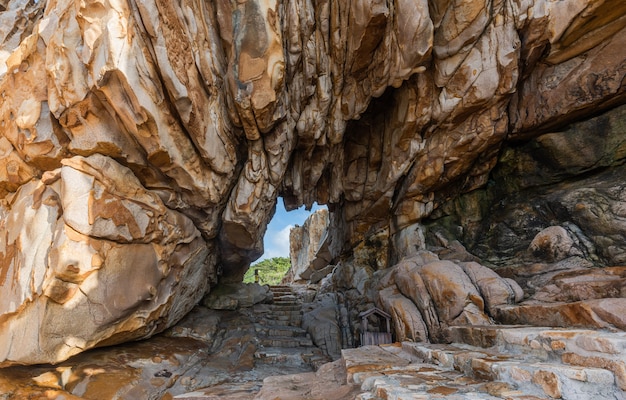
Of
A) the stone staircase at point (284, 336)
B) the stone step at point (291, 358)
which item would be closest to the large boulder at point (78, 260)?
the stone step at point (291, 358)

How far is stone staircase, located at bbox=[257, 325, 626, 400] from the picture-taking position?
289 cm

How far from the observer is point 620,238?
8.32m

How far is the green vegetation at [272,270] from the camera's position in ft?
124

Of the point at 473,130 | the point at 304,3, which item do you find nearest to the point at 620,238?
the point at 473,130

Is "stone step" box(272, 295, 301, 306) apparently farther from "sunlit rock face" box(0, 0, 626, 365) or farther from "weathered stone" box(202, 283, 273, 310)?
"sunlit rock face" box(0, 0, 626, 365)

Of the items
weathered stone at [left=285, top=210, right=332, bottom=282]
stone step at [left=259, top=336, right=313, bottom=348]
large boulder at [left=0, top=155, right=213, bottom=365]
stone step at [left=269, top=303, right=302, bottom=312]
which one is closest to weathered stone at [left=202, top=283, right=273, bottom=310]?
stone step at [left=269, top=303, right=302, bottom=312]

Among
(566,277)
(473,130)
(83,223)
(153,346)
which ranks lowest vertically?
(153,346)

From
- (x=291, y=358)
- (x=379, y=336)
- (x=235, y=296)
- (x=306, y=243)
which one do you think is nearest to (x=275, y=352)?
(x=291, y=358)

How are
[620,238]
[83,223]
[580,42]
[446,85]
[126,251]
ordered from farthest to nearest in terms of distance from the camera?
1. [446,85]
2. [580,42]
3. [620,238]
4. [126,251]
5. [83,223]

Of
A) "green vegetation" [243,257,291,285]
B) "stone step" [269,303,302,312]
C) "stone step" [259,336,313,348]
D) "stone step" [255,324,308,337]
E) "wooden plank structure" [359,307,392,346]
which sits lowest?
"stone step" [259,336,313,348]

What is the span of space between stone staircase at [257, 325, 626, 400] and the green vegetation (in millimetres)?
33298

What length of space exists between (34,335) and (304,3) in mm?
11383

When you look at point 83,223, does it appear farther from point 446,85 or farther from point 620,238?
point 620,238

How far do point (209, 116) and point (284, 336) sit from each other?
9.58m
